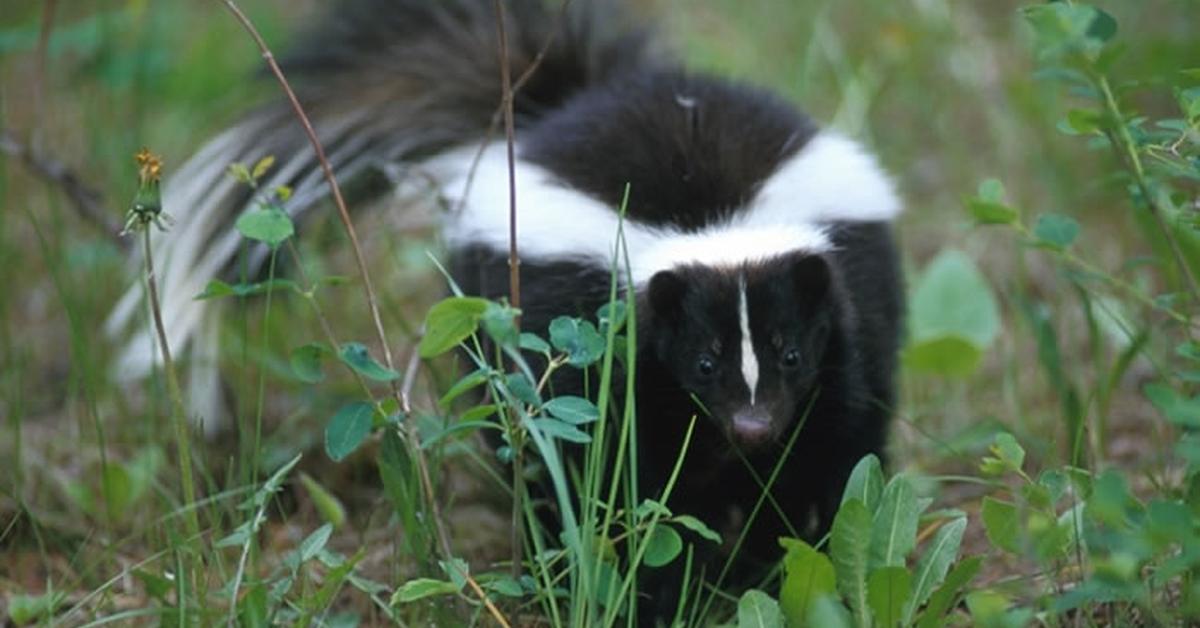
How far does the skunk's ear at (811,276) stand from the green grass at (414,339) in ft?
1.60

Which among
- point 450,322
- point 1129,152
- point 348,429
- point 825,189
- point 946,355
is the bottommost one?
point 946,355

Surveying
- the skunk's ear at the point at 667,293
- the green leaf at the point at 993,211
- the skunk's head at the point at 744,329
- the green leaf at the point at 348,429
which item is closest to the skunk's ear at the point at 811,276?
the skunk's head at the point at 744,329

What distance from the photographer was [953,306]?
5.05m

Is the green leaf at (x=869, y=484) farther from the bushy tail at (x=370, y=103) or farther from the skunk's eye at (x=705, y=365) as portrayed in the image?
the bushy tail at (x=370, y=103)

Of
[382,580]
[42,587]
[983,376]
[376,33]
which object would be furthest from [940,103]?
[42,587]

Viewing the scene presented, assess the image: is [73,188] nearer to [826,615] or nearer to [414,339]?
[414,339]

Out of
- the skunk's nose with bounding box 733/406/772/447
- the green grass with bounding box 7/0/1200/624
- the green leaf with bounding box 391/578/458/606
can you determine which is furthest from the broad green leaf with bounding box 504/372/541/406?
the skunk's nose with bounding box 733/406/772/447

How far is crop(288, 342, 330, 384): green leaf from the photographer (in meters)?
3.30

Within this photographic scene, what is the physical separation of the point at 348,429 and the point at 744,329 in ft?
2.79

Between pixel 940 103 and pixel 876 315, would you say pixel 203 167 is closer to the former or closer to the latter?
pixel 876 315

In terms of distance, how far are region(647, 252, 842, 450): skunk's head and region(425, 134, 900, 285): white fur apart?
8 cm

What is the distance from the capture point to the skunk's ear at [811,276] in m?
3.55

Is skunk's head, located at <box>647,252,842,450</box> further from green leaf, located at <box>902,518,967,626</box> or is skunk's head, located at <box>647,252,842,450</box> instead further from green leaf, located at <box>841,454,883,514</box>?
green leaf, located at <box>902,518,967,626</box>

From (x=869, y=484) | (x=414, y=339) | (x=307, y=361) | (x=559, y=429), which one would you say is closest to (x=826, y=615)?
(x=869, y=484)
